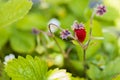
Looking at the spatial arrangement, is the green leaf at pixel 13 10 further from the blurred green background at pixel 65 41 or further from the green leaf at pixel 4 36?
the green leaf at pixel 4 36

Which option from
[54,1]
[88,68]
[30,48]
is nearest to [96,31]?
[88,68]

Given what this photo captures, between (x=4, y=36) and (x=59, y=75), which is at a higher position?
(x=4, y=36)

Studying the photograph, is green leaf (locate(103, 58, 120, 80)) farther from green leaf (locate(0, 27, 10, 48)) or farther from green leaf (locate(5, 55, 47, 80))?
green leaf (locate(0, 27, 10, 48))

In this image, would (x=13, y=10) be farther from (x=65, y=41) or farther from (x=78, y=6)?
(x=78, y=6)

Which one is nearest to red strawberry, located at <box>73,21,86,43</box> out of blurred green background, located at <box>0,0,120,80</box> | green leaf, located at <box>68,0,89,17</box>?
blurred green background, located at <box>0,0,120,80</box>

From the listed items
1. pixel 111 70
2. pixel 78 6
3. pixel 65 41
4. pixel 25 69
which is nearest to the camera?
pixel 25 69

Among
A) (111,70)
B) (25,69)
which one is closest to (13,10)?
(25,69)
